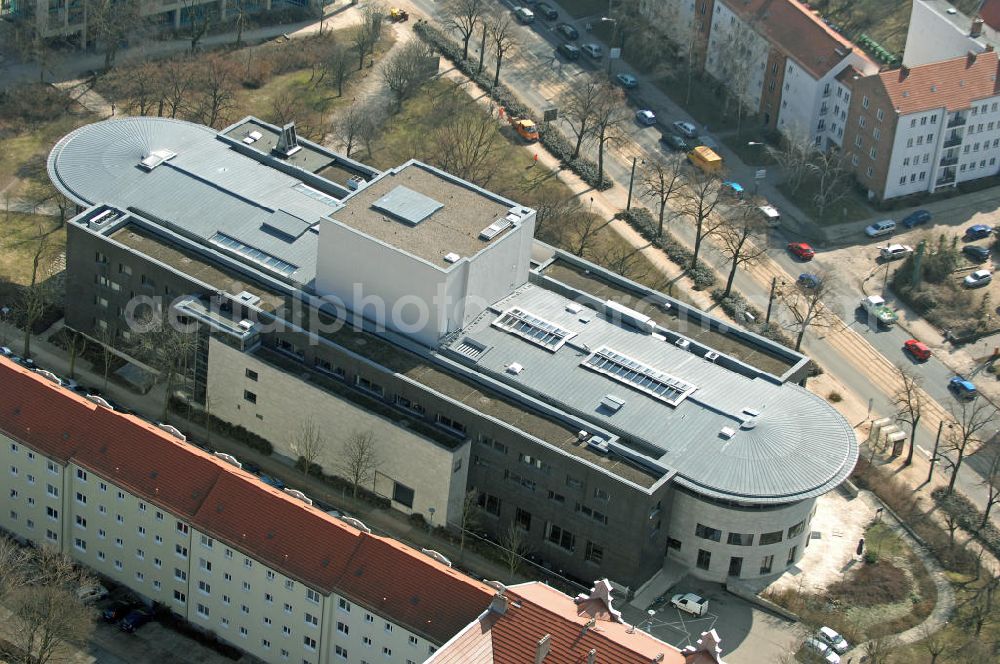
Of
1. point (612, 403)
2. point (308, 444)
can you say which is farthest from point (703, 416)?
point (308, 444)

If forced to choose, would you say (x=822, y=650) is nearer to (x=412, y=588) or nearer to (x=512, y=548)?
(x=512, y=548)

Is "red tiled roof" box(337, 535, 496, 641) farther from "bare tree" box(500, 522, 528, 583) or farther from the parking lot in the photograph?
the parking lot

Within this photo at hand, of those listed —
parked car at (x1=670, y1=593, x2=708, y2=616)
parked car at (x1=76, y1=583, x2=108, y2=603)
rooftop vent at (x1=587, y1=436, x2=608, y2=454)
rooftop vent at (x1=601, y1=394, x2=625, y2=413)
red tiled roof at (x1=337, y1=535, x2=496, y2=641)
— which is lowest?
parked car at (x1=76, y1=583, x2=108, y2=603)

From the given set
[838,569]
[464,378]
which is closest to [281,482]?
[464,378]

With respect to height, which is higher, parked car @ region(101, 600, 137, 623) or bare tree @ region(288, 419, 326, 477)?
bare tree @ region(288, 419, 326, 477)

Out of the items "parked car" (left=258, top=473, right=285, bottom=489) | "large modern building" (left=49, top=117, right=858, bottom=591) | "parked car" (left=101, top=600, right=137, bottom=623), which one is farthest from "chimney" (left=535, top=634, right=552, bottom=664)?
"parked car" (left=258, top=473, right=285, bottom=489)

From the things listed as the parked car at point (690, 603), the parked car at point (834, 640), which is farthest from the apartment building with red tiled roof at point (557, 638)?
the parked car at point (834, 640)
